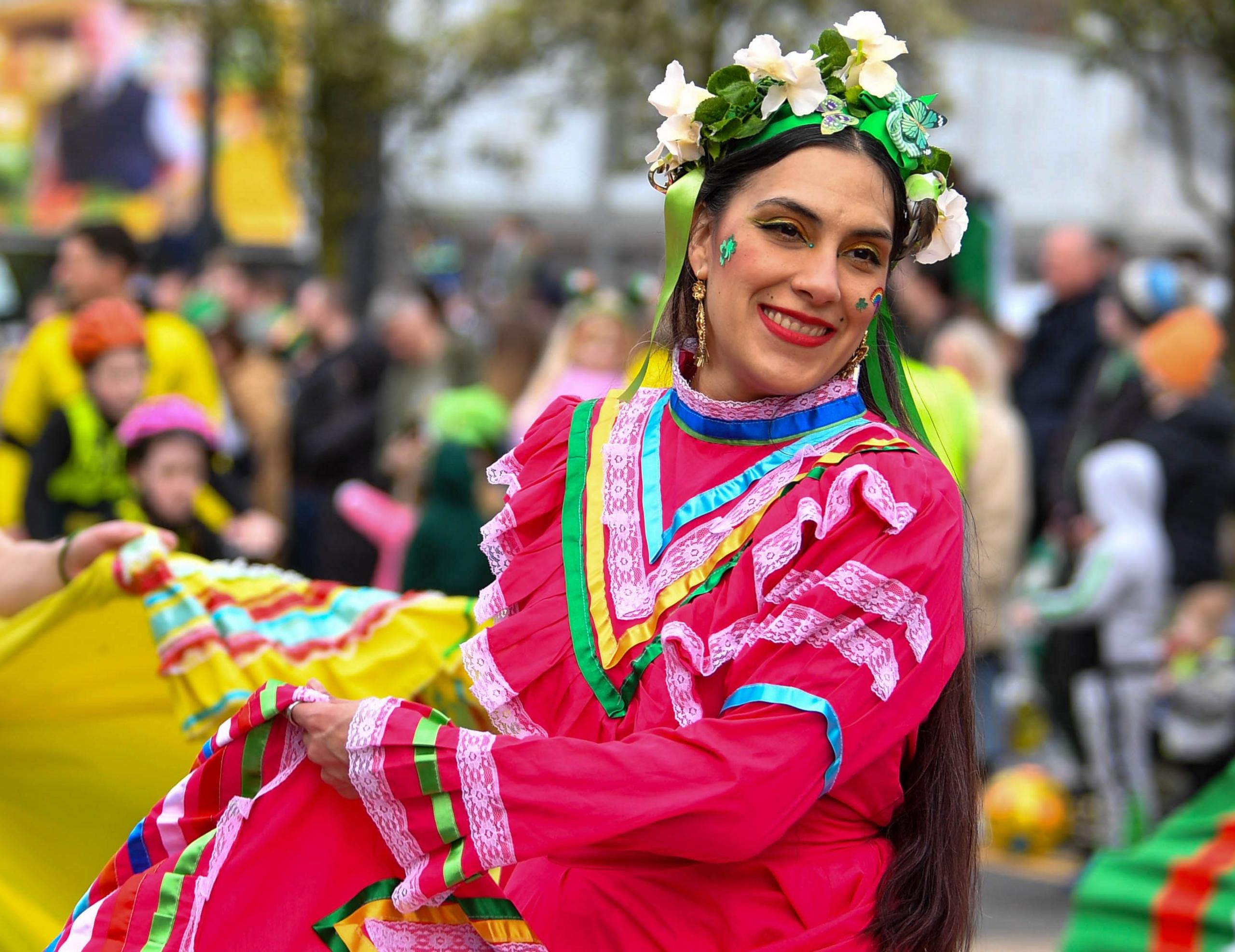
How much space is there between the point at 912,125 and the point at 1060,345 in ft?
21.0

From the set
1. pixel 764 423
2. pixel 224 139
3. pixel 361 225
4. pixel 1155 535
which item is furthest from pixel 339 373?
pixel 224 139

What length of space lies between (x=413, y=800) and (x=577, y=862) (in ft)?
1.15

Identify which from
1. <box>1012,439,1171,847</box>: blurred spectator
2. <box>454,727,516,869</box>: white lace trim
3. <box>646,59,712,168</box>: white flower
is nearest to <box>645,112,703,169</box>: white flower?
<box>646,59,712,168</box>: white flower

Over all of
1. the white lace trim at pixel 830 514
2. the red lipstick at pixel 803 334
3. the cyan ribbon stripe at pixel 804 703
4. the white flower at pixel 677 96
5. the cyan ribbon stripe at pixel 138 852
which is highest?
the white flower at pixel 677 96

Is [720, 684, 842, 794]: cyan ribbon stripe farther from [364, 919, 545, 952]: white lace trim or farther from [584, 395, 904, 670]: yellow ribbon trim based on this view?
[364, 919, 545, 952]: white lace trim

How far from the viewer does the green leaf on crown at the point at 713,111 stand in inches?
96.0

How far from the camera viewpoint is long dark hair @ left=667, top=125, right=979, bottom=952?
2.34 m

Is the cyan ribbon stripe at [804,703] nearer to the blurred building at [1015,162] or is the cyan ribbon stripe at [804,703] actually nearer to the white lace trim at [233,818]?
the white lace trim at [233,818]

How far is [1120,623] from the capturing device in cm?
645

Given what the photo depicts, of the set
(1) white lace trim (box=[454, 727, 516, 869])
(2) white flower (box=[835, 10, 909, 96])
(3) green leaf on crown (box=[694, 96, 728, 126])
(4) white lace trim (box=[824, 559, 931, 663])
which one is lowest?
(1) white lace trim (box=[454, 727, 516, 869])

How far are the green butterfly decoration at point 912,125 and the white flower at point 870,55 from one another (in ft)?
0.12

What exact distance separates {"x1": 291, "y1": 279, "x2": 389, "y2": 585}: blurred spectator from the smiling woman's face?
18.4ft


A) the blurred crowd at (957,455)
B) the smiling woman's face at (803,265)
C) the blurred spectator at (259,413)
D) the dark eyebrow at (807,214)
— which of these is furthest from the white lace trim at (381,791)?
the blurred spectator at (259,413)

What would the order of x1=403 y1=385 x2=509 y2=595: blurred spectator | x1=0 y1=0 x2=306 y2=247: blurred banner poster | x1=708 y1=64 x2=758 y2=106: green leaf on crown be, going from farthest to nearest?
x1=0 y1=0 x2=306 y2=247: blurred banner poster
x1=403 y1=385 x2=509 y2=595: blurred spectator
x1=708 y1=64 x2=758 y2=106: green leaf on crown
